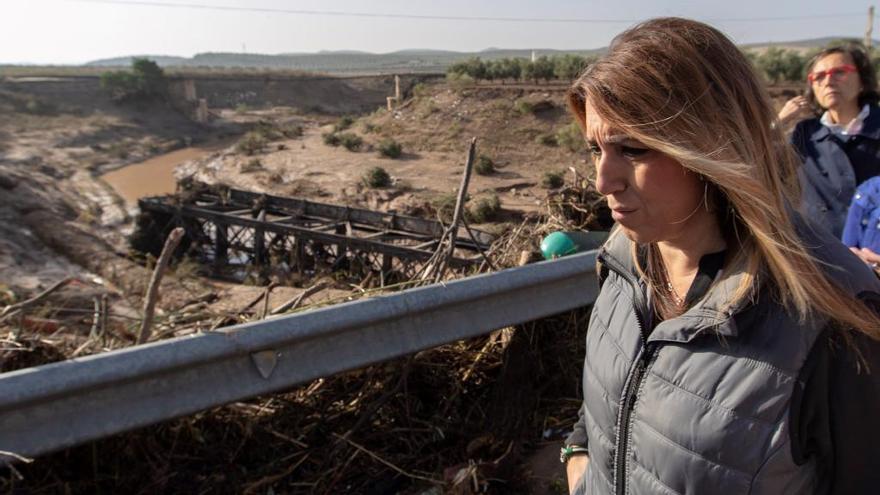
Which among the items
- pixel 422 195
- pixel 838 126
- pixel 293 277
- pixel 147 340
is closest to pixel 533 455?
pixel 147 340

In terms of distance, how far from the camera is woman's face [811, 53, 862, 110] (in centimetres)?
389

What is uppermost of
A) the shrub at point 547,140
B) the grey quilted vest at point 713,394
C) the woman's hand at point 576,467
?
the grey quilted vest at point 713,394

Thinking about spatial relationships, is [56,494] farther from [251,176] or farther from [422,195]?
[251,176]

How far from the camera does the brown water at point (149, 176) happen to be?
3203 cm

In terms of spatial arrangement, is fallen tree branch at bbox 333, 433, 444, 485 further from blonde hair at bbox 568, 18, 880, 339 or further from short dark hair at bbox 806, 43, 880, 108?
short dark hair at bbox 806, 43, 880, 108

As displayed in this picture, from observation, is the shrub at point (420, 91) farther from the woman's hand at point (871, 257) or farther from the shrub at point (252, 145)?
the woman's hand at point (871, 257)

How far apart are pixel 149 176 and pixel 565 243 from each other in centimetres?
3476

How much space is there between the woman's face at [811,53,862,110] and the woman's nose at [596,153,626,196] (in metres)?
2.92

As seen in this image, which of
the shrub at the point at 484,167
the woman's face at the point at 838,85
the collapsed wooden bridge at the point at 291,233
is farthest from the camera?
the shrub at the point at 484,167

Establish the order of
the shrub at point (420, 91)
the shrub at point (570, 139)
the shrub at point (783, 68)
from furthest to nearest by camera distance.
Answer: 1. the shrub at point (420, 91)
2. the shrub at point (783, 68)
3. the shrub at point (570, 139)

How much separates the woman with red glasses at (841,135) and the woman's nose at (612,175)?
2.69 meters

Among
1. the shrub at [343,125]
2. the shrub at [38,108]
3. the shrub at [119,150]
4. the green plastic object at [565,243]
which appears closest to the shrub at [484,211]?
the green plastic object at [565,243]

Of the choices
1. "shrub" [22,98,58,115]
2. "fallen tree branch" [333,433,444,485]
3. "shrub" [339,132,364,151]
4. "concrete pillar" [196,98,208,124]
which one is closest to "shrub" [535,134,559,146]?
"shrub" [339,132,364,151]

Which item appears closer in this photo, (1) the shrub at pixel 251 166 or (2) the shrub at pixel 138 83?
(1) the shrub at pixel 251 166
